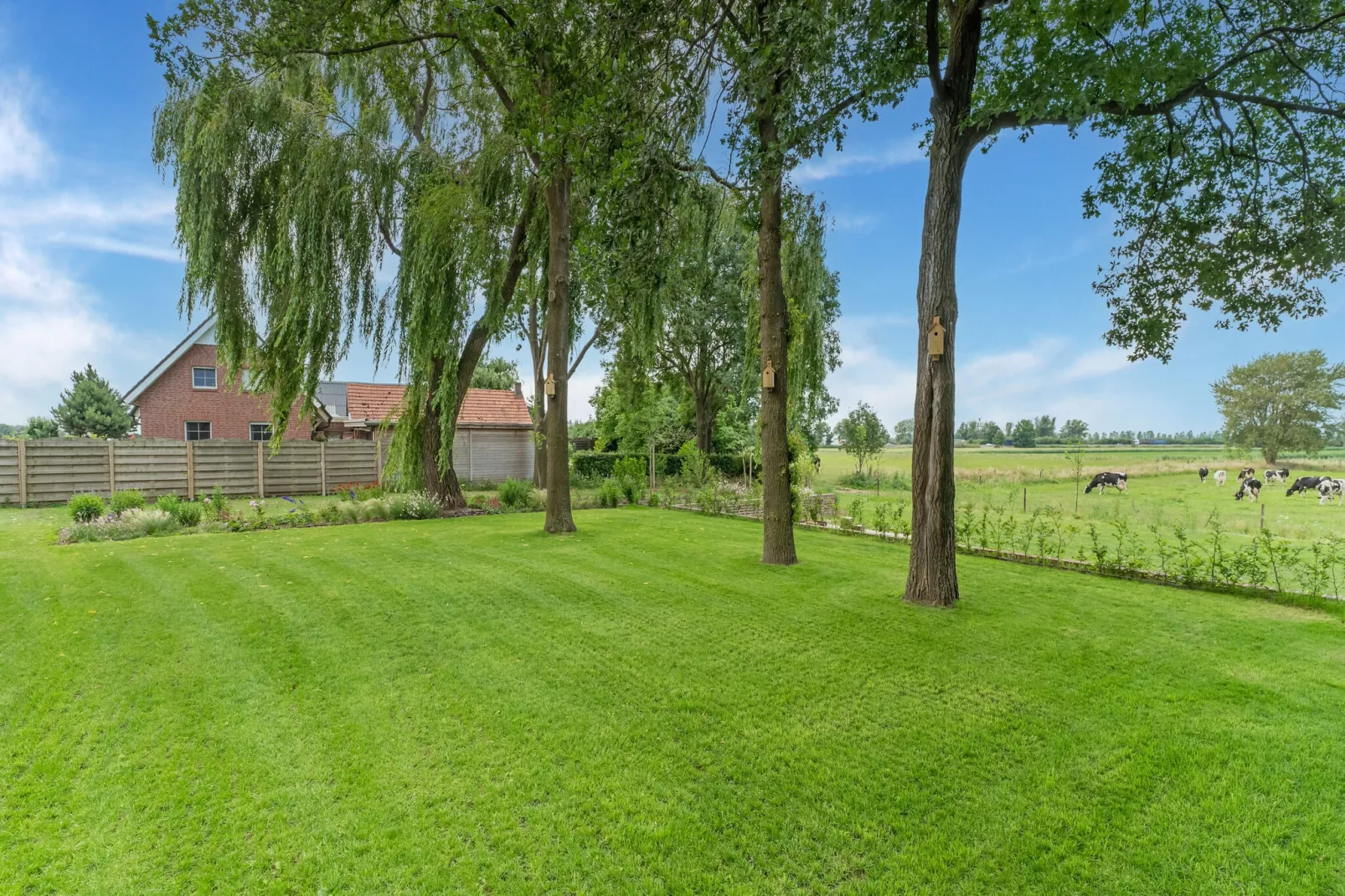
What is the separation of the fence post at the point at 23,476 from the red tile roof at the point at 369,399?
8.28 meters

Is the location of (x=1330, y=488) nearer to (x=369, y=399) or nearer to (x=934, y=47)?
(x=934, y=47)

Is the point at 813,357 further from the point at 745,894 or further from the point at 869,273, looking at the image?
the point at 745,894

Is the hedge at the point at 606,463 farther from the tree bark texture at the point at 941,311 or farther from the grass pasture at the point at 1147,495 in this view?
the tree bark texture at the point at 941,311

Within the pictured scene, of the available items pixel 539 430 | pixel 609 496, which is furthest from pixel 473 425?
pixel 609 496

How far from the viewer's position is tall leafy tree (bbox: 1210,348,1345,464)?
670 cm

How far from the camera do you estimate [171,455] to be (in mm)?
14125

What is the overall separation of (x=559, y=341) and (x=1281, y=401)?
31.5ft

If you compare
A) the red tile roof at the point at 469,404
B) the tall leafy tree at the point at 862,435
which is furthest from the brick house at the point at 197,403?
the tall leafy tree at the point at 862,435

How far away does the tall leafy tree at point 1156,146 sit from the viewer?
4137 millimetres

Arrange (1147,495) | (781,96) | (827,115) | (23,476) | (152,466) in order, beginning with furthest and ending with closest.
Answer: (152,466) < (23,476) < (1147,495) < (827,115) < (781,96)

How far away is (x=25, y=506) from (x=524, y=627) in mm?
15570

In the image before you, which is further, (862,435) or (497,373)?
(497,373)

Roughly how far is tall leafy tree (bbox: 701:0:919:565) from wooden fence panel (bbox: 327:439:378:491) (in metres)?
14.0

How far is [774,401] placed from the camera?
636 centimetres
